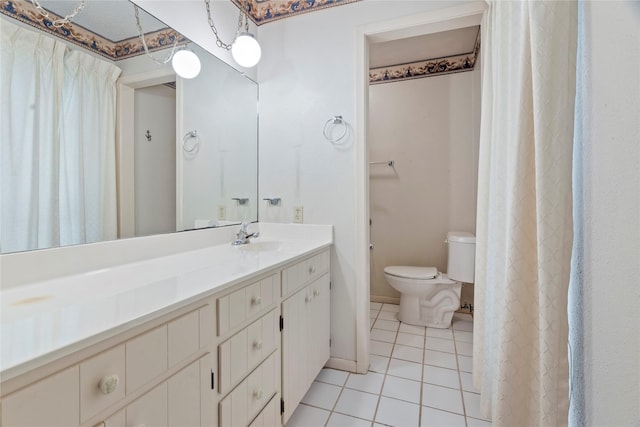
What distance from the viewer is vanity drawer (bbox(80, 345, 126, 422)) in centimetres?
56

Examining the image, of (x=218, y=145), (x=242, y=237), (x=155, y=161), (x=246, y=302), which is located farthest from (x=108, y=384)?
(x=218, y=145)

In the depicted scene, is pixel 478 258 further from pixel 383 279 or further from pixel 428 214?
pixel 383 279

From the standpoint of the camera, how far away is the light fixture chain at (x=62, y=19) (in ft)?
3.16

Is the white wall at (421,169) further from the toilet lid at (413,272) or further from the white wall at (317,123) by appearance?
the white wall at (317,123)

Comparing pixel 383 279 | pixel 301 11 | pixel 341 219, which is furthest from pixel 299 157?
pixel 383 279

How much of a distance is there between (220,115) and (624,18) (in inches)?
68.3

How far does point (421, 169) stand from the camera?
2.96m

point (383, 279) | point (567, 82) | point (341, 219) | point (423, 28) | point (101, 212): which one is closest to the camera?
point (567, 82)

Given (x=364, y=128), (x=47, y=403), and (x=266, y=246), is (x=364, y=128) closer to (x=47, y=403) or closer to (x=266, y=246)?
(x=266, y=246)

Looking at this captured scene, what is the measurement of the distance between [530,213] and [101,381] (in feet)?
4.23

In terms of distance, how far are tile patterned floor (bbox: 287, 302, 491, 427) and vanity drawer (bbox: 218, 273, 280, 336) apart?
28.4 inches

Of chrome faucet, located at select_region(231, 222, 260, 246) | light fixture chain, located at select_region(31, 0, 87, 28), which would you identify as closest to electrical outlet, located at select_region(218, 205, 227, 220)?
chrome faucet, located at select_region(231, 222, 260, 246)

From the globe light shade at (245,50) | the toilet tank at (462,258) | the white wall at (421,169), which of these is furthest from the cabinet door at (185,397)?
the white wall at (421,169)

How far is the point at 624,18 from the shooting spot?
66 cm
